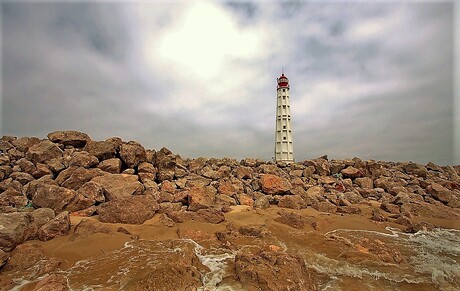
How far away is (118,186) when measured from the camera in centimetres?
1006

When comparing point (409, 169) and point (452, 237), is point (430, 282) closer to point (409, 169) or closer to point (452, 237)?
point (452, 237)

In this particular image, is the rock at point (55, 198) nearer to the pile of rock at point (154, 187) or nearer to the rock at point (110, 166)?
the pile of rock at point (154, 187)

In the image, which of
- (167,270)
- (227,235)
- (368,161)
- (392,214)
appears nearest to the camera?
(167,270)

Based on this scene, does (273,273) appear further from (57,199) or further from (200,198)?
(57,199)

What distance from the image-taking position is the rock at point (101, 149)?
1194 centimetres

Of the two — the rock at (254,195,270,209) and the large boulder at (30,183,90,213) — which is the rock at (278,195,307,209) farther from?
the large boulder at (30,183,90,213)

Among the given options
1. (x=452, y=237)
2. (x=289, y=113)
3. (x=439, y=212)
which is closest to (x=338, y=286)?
(x=452, y=237)

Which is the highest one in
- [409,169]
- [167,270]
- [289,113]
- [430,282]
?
[289,113]

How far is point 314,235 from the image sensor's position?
857 cm

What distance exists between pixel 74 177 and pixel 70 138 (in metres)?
4.11

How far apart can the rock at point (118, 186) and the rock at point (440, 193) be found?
17.8 meters

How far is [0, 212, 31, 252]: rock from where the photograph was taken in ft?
19.9

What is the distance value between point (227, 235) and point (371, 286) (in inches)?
170

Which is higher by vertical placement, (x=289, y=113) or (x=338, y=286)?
(x=289, y=113)
